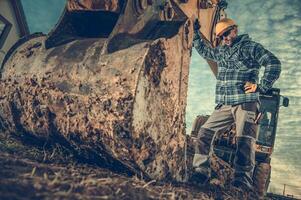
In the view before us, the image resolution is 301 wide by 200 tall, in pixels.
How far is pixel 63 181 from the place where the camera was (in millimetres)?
2074

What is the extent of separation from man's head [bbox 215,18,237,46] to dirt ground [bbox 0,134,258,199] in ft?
6.46

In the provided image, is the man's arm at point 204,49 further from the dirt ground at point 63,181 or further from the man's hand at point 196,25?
the dirt ground at point 63,181

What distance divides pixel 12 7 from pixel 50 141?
96.2 inches

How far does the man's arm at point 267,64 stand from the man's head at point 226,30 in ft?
1.10

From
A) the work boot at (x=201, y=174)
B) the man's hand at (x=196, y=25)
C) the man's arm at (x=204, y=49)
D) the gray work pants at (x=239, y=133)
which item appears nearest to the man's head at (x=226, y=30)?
the man's arm at (x=204, y=49)

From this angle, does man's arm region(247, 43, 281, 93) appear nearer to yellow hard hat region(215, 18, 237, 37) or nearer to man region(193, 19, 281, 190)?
man region(193, 19, 281, 190)

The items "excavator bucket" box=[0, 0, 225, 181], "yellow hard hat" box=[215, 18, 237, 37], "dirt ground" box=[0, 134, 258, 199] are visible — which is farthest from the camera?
"yellow hard hat" box=[215, 18, 237, 37]

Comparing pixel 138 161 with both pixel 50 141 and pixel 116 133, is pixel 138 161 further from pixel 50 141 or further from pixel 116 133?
pixel 50 141

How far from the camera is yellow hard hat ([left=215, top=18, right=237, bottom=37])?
13.3 ft

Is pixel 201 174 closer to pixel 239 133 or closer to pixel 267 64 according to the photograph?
pixel 239 133

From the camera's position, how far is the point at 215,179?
381cm

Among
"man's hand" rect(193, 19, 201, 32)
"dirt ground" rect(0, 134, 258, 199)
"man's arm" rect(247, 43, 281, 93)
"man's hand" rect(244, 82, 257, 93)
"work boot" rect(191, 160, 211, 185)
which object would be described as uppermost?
"man's hand" rect(193, 19, 201, 32)

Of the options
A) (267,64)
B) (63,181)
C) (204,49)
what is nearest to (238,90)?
(267,64)

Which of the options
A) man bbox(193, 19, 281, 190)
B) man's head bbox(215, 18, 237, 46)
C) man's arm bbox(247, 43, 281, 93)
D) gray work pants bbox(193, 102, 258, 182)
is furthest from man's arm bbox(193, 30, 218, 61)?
gray work pants bbox(193, 102, 258, 182)
